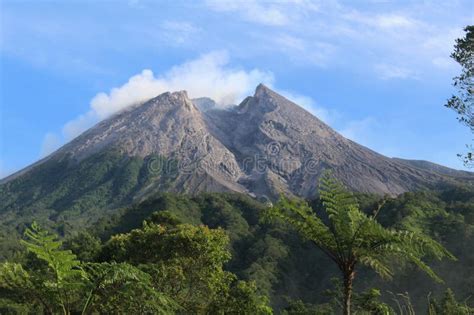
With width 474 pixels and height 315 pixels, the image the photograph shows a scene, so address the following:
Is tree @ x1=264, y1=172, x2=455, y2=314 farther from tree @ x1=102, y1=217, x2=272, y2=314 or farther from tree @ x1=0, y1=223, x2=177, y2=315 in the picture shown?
tree @ x1=102, y1=217, x2=272, y2=314

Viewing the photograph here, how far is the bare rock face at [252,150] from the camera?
15088 cm

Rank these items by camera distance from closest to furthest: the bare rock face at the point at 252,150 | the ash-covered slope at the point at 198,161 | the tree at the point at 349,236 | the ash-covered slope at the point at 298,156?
the tree at the point at 349,236
the ash-covered slope at the point at 198,161
the ash-covered slope at the point at 298,156
the bare rock face at the point at 252,150

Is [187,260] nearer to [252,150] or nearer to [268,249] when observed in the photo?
[268,249]

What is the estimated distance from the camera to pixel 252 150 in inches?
7072

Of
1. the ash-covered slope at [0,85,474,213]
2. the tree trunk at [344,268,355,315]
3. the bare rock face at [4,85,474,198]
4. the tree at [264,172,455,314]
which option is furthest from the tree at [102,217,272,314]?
the bare rock face at [4,85,474,198]

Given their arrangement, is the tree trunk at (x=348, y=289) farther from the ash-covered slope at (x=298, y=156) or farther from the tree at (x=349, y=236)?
the ash-covered slope at (x=298, y=156)

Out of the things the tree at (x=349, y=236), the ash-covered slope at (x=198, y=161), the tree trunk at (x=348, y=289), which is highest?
the ash-covered slope at (x=198, y=161)

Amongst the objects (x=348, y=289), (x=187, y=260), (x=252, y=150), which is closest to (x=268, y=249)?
(x=187, y=260)

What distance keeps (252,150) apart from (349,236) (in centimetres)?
17250

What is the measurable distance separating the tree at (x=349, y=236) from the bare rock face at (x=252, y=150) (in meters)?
134

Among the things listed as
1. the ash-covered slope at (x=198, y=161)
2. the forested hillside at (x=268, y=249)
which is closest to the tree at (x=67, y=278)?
the forested hillside at (x=268, y=249)

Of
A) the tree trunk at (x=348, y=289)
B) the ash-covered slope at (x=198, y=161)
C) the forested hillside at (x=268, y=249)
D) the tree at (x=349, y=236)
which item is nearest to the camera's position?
the tree trunk at (x=348, y=289)

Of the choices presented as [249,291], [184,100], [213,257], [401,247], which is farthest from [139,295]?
[184,100]

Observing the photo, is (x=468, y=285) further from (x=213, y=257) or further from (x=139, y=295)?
(x=139, y=295)
